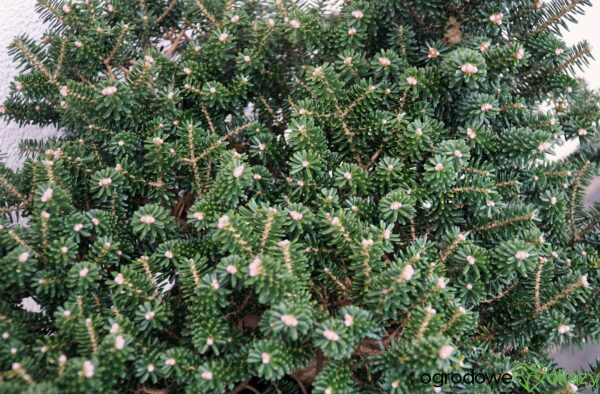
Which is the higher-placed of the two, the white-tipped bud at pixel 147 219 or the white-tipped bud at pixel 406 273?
the white-tipped bud at pixel 147 219

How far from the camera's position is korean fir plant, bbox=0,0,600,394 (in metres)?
0.58

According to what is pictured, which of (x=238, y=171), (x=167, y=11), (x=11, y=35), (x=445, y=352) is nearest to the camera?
(x=445, y=352)

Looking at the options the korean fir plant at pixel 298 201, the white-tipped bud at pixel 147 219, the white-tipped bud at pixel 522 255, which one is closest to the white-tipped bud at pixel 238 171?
the korean fir plant at pixel 298 201

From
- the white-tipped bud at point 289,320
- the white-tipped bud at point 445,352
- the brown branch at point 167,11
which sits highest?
the brown branch at point 167,11

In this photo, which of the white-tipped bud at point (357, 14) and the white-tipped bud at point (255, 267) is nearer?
the white-tipped bud at point (255, 267)

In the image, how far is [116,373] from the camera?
0.55 meters

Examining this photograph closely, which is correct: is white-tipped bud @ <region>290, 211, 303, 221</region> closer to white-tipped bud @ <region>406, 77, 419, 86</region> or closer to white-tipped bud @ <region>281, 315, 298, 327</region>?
white-tipped bud @ <region>281, 315, 298, 327</region>

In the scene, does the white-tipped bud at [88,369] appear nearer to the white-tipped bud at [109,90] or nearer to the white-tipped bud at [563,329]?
the white-tipped bud at [109,90]

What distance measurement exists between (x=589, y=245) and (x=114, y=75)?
711mm

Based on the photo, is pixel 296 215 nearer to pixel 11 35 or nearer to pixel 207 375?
pixel 207 375

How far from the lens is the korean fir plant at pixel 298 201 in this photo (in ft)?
1.90

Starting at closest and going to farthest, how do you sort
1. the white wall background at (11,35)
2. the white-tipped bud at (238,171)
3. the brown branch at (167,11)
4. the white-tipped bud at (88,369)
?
the white-tipped bud at (88,369) < the white-tipped bud at (238,171) < the brown branch at (167,11) < the white wall background at (11,35)

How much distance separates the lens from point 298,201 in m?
0.70

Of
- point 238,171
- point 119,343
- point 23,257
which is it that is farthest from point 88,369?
point 238,171
